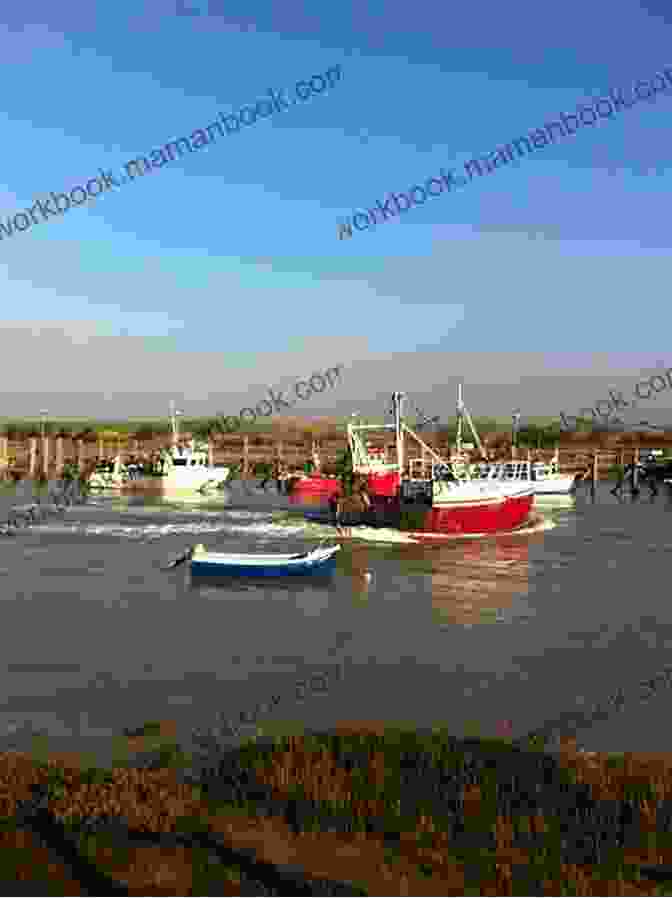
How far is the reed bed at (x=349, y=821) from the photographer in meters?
8.62

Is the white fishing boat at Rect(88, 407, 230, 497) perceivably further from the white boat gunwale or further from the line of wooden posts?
the white boat gunwale

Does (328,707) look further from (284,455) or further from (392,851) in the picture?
(284,455)

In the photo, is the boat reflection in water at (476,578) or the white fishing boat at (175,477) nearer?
the boat reflection in water at (476,578)

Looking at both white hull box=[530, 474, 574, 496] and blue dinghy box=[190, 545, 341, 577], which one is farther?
white hull box=[530, 474, 574, 496]

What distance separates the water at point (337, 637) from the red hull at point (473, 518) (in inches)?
110

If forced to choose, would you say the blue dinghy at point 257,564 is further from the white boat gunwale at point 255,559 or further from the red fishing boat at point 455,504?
the red fishing boat at point 455,504

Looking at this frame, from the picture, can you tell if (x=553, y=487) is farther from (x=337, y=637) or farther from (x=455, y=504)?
(x=337, y=637)

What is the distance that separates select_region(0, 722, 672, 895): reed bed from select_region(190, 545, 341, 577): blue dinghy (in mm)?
22698

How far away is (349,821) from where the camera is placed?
10203 mm

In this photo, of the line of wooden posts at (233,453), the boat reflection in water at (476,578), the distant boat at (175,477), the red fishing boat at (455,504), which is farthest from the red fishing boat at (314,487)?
the boat reflection in water at (476,578)

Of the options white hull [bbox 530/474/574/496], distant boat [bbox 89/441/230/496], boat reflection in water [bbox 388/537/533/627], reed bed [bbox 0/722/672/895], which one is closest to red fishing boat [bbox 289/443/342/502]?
distant boat [bbox 89/441/230/496]

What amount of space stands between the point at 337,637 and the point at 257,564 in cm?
1059

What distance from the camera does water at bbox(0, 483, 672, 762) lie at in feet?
61.2

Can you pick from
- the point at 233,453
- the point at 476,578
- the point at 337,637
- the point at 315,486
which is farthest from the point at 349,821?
the point at 233,453
